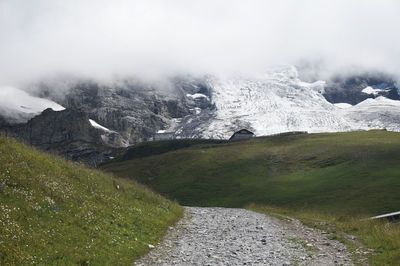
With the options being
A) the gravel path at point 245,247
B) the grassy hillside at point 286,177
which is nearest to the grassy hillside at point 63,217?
the gravel path at point 245,247

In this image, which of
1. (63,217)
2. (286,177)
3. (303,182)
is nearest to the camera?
(63,217)

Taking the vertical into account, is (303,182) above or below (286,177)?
above

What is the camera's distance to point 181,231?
29016mm

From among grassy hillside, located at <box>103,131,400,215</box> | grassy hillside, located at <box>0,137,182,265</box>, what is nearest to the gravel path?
grassy hillside, located at <box>0,137,182,265</box>

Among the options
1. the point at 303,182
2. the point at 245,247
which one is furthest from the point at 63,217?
the point at 303,182

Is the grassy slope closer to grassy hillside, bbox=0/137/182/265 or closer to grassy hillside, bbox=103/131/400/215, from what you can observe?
grassy hillside, bbox=103/131/400/215

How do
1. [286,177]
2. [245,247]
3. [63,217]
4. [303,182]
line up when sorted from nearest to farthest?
[63,217], [245,247], [303,182], [286,177]

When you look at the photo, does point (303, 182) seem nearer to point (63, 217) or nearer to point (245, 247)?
point (245, 247)

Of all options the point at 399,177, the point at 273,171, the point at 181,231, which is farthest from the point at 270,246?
the point at 273,171

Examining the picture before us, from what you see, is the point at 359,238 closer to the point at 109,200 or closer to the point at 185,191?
the point at 109,200

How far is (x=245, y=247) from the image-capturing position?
22.6 m

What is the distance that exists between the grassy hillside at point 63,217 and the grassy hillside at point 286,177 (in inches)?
1484

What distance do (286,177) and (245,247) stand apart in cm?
6978

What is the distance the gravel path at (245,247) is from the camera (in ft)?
61.9
